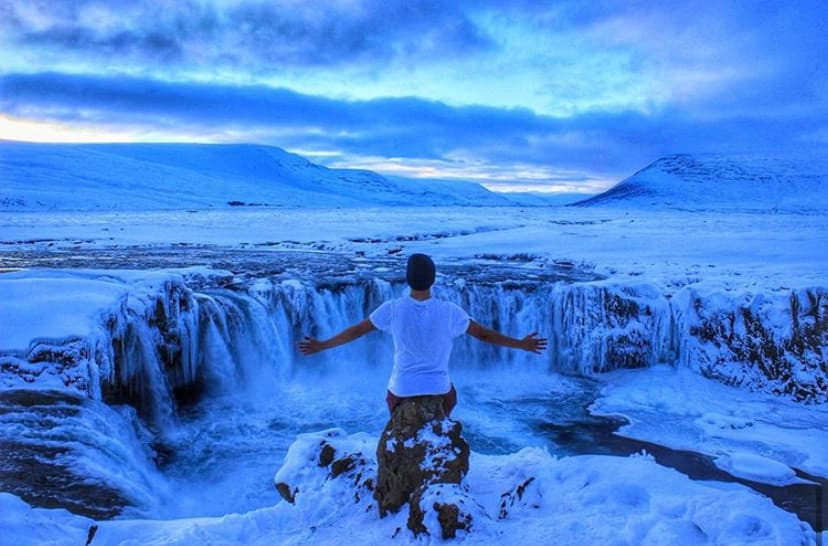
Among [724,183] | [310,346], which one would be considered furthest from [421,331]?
[724,183]

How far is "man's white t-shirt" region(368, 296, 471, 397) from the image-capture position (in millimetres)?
4016

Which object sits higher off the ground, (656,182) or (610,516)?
(656,182)

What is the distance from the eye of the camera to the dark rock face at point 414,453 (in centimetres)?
430

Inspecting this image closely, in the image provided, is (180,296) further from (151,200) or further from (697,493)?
(151,200)

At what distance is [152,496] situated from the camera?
6758 millimetres

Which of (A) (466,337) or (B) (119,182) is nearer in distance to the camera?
(A) (466,337)

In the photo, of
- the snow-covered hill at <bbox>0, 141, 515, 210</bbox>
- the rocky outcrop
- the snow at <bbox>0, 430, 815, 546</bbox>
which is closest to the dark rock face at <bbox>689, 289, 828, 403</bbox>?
the snow at <bbox>0, 430, 815, 546</bbox>

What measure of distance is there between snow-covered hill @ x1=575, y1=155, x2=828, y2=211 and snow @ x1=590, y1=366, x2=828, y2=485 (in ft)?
339

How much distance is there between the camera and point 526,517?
13.7ft

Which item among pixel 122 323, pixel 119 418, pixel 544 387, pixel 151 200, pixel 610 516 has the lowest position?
pixel 544 387

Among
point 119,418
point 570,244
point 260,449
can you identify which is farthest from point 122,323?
point 570,244

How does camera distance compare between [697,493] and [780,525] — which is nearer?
[780,525]

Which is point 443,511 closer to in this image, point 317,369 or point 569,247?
point 317,369

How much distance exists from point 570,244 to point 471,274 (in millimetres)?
8223
